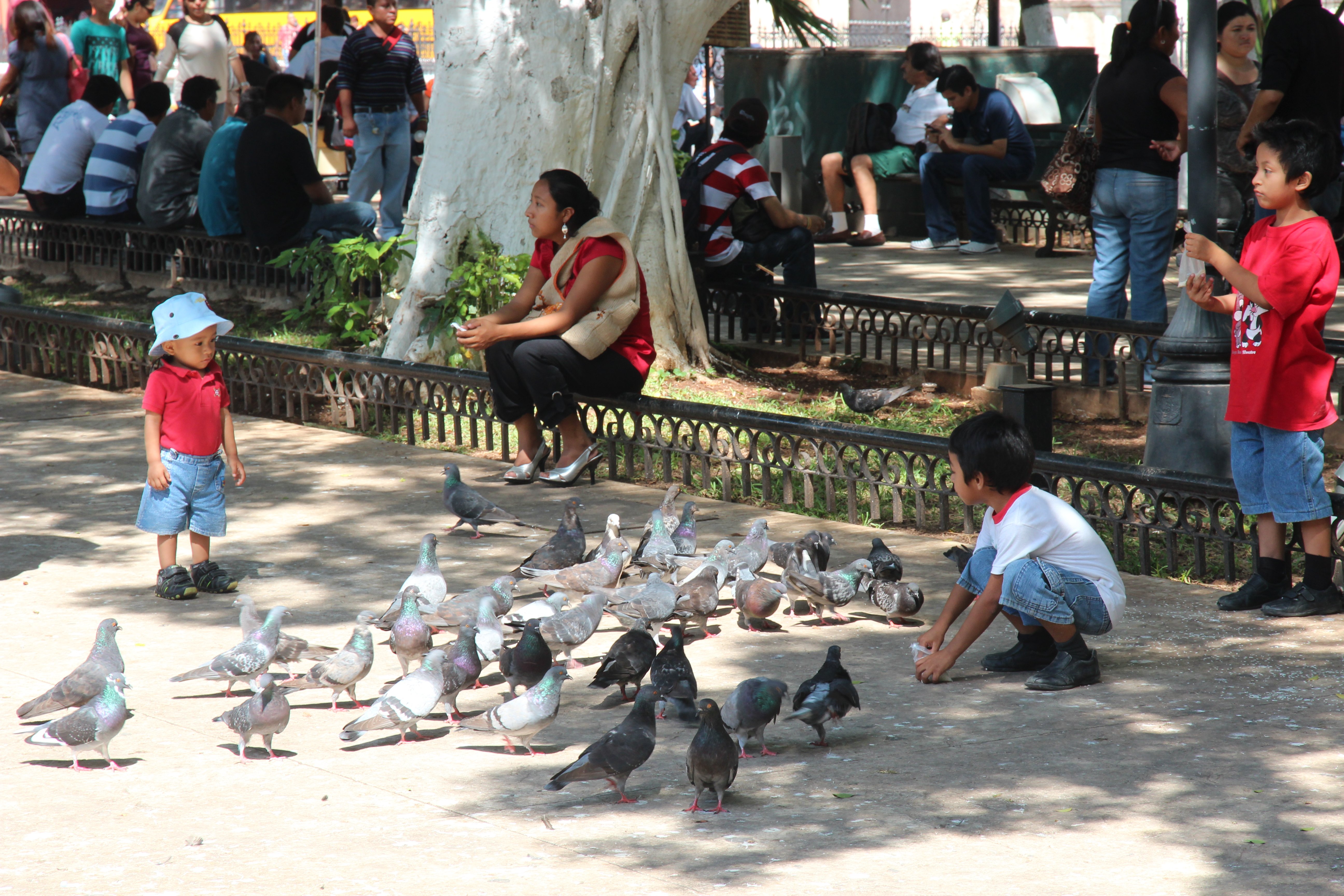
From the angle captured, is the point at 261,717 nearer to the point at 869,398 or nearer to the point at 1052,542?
the point at 1052,542

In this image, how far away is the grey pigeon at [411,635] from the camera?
196 inches

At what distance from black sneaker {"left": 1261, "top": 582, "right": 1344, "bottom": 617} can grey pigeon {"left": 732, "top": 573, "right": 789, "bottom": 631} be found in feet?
6.16

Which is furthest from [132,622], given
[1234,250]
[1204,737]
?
[1234,250]

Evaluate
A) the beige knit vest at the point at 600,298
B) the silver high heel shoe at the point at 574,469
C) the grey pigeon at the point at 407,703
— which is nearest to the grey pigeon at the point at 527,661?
the grey pigeon at the point at 407,703

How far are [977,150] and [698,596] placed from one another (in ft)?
35.1

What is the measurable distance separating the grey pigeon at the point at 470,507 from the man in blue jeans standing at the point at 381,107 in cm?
750

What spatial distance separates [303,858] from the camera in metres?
3.76

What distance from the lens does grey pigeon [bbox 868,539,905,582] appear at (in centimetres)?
579

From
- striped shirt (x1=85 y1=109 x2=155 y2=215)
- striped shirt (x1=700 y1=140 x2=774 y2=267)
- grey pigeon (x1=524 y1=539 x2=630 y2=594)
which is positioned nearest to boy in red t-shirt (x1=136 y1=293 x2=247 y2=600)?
grey pigeon (x1=524 y1=539 x2=630 y2=594)

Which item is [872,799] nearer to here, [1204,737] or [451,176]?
[1204,737]

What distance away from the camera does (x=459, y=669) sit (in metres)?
4.71

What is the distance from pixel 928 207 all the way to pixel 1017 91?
225 centimetres

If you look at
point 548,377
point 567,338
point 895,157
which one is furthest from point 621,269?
point 895,157

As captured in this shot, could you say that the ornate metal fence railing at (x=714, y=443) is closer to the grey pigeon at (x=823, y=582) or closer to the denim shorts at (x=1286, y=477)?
the denim shorts at (x=1286, y=477)
